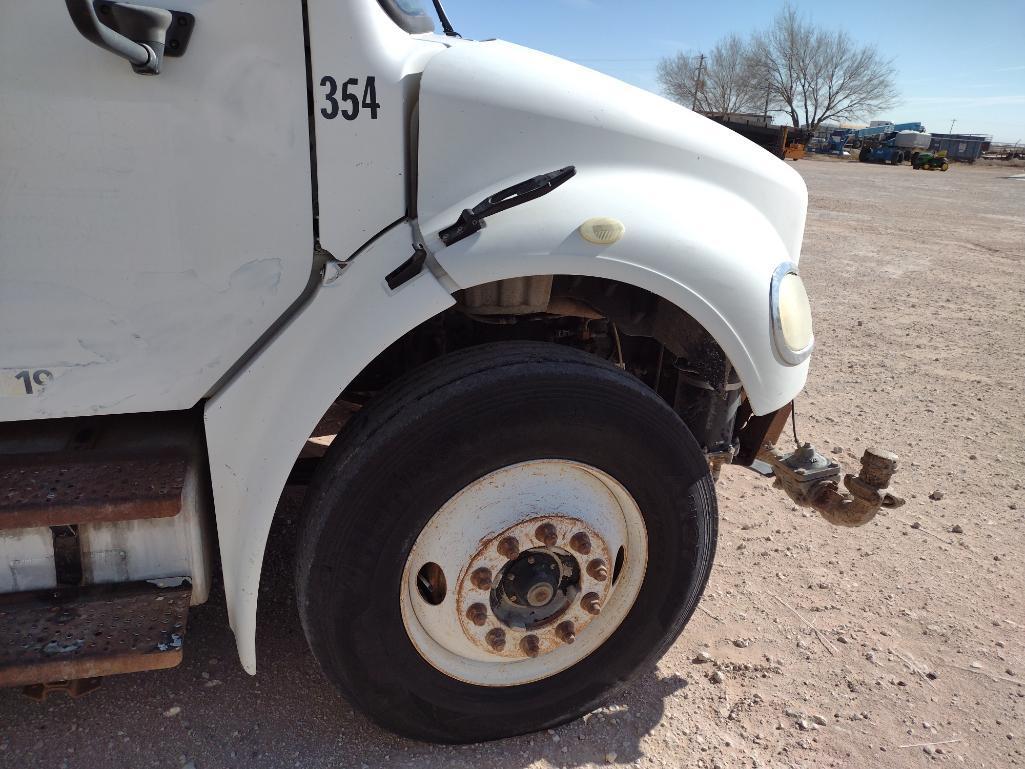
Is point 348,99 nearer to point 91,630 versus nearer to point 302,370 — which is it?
point 302,370

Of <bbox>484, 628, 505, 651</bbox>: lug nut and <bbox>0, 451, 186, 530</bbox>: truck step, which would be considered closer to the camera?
<bbox>0, 451, 186, 530</bbox>: truck step

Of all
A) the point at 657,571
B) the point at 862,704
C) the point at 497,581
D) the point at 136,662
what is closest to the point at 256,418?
the point at 136,662

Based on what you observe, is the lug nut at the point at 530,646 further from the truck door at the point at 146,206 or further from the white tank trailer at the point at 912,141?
the white tank trailer at the point at 912,141

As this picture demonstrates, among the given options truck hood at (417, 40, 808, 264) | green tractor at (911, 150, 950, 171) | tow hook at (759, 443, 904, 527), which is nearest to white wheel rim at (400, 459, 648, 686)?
truck hood at (417, 40, 808, 264)

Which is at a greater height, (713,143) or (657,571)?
(713,143)

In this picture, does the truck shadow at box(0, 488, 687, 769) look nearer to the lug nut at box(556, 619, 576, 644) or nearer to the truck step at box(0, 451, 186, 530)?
the lug nut at box(556, 619, 576, 644)

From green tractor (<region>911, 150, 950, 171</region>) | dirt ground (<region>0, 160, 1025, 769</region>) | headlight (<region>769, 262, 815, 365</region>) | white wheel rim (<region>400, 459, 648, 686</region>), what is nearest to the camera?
white wheel rim (<region>400, 459, 648, 686</region>)

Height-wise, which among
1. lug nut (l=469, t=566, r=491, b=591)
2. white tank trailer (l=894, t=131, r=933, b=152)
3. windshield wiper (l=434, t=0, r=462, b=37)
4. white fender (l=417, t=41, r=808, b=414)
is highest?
white tank trailer (l=894, t=131, r=933, b=152)

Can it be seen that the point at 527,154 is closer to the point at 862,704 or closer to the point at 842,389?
the point at 862,704

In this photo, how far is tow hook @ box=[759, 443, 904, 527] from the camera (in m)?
2.68

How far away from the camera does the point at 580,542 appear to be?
2057 mm

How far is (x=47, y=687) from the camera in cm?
204

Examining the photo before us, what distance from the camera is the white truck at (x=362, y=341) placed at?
1.62m

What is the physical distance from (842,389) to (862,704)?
3116 millimetres
